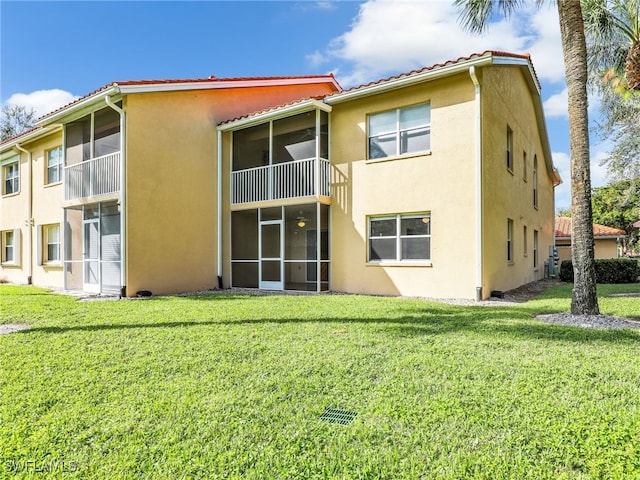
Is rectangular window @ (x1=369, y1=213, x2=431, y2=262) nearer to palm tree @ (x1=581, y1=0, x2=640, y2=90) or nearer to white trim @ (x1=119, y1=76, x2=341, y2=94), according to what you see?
palm tree @ (x1=581, y1=0, x2=640, y2=90)

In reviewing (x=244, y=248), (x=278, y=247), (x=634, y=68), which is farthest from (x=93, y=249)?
(x=634, y=68)

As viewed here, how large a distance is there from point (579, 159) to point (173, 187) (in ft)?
36.4

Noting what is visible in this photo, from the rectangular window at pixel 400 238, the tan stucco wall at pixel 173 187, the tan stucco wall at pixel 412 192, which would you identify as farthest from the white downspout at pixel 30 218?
the rectangular window at pixel 400 238

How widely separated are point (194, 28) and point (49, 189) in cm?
865

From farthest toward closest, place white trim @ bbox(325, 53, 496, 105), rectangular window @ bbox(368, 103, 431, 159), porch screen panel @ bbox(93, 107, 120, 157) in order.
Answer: porch screen panel @ bbox(93, 107, 120, 157) < rectangular window @ bbox(368, 103, 431, 159) < white trim @ bbox(325, 53, 496, 105)

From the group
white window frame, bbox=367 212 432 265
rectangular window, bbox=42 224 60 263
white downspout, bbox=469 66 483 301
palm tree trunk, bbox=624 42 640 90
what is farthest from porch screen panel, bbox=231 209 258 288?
palm tree trunk, bbox=624 42 640 90

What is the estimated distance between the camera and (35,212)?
55.0ft

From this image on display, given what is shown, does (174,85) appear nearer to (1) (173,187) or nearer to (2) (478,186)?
(1) (173,187)

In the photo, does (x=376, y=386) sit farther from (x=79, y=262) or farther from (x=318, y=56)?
(x=318, y=56)

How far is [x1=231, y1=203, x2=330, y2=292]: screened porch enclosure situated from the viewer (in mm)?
13609

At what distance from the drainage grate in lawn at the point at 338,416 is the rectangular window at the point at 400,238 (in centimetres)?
831

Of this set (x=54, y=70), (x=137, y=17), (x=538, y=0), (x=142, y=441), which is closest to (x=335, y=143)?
(x=538, y=0)

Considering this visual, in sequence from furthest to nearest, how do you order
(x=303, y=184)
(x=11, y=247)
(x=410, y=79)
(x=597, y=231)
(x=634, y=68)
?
(x=597, y=231), (x=11, y=247), (x=303, y=184), (x=410, y=79), (x=634, y=68)

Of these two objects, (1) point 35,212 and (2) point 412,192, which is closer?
(2) point 412,192
